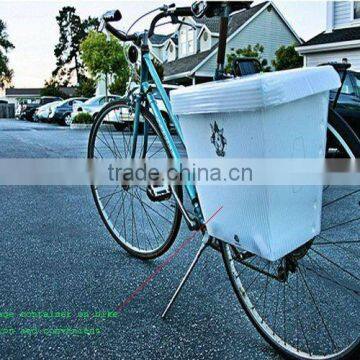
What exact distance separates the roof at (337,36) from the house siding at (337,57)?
379 mm

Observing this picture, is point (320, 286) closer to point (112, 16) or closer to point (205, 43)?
point (112, 16)

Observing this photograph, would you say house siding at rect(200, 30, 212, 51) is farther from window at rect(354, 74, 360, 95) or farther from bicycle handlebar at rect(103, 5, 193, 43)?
bicycle handlebar at rect(103, 5, 193, 43)

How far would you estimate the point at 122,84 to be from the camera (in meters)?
23.3

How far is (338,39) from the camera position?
13805 mm

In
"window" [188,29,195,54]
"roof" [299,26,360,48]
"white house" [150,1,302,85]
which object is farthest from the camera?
"window" [188,29,195,54]

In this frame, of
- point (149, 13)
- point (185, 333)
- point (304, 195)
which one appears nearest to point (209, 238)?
point (185, 333)

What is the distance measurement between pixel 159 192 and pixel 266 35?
25141 millimetres

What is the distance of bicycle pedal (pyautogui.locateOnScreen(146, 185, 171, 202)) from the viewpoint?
2.61 meters

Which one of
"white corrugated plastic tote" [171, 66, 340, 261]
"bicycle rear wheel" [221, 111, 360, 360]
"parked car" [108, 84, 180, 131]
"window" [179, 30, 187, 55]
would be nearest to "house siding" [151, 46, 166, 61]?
"window" [179, 30, 187, 55]

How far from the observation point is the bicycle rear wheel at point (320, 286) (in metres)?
1.82

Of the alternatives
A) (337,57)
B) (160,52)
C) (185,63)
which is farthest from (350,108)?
(160,52)

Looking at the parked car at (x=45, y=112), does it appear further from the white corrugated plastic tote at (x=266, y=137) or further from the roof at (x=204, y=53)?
the white corrugated plastic tote at (x=266, y=137)

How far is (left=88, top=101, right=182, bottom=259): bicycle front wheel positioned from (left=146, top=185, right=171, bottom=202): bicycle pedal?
1 centimetres

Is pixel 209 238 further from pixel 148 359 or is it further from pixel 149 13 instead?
pixel 149 13
